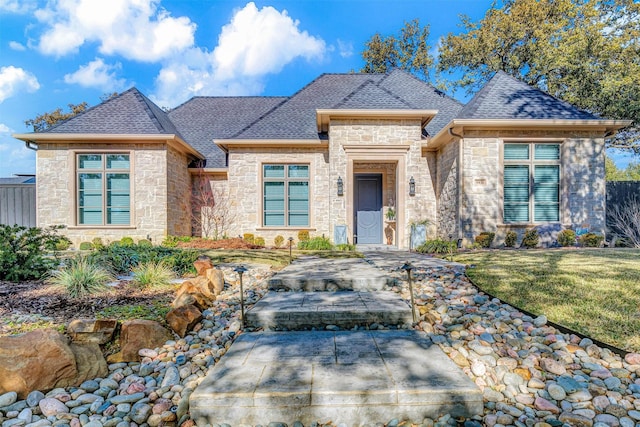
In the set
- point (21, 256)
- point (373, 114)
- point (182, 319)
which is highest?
point (373, 114)

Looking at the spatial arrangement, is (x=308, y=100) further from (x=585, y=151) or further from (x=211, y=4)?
(x=585, y=151)

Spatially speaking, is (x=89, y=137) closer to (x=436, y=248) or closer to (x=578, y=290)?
(x=436, y=248)

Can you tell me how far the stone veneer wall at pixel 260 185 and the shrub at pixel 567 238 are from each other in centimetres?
649

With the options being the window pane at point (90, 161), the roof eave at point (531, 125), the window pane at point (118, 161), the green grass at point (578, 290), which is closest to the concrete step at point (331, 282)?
the green grass at point (578, 290)

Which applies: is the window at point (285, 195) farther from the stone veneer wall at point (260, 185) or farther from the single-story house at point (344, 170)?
the stone veneer wall at point (260, 185)

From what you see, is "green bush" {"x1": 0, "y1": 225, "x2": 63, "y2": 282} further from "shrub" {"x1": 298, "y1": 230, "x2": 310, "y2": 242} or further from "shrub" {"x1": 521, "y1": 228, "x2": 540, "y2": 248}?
"shrub" {"x1": 521, "y1": 228, "x2": 540, "y2": 248}

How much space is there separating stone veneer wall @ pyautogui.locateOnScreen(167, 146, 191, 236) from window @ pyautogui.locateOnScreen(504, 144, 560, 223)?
9.91 m

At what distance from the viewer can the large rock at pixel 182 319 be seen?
3066 millimetres

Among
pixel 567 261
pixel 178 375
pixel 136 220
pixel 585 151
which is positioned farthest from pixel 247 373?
pixel 585 151

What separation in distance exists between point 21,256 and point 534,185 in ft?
37.2

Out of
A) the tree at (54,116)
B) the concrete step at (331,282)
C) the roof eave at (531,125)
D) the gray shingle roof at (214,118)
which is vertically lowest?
the concrete step at (331,282)

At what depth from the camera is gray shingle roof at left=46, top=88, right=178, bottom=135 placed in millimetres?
9469

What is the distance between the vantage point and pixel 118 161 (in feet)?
31.8

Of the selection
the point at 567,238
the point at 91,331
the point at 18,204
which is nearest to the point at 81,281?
the point at 91,331
